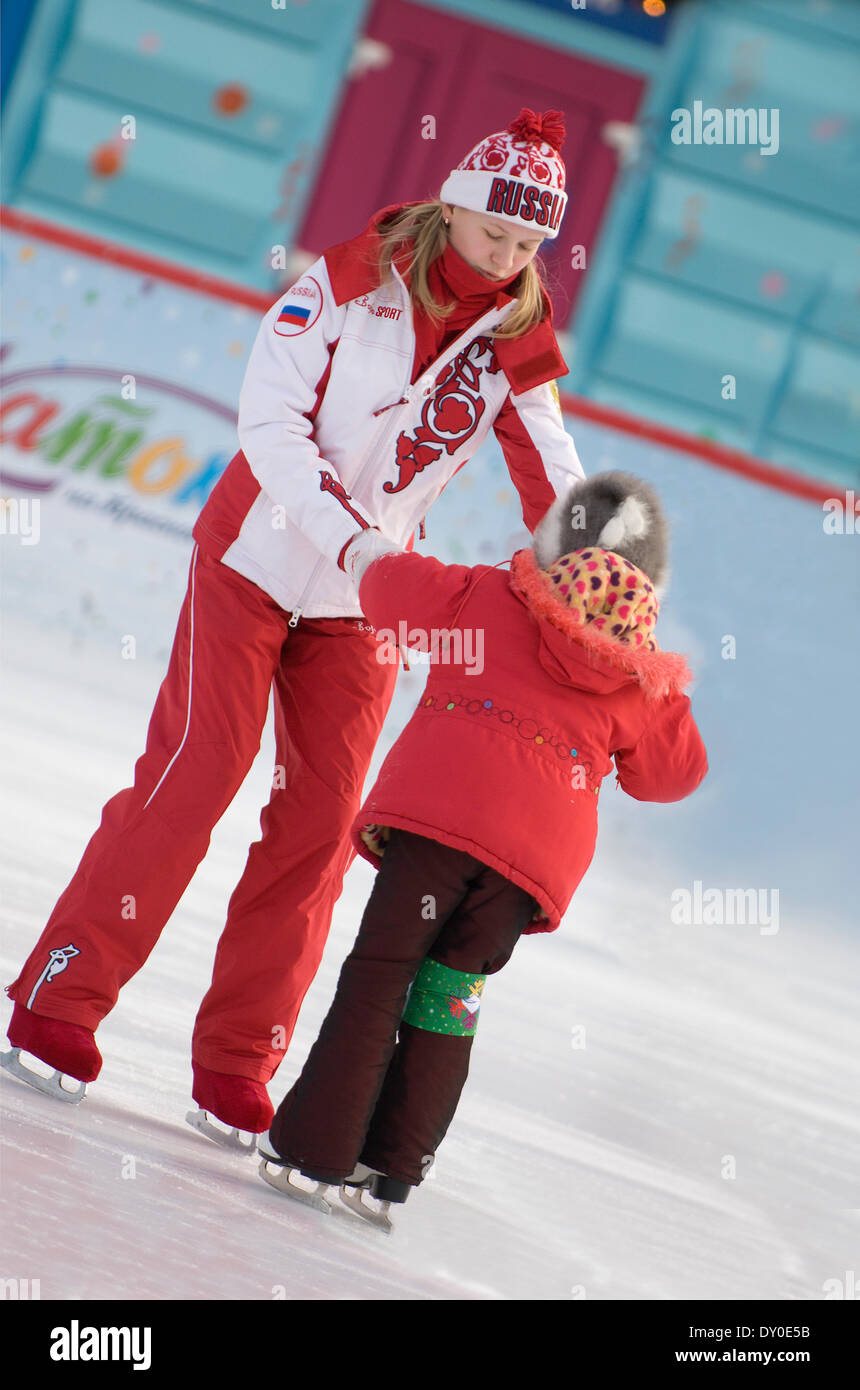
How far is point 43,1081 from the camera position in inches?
68.0

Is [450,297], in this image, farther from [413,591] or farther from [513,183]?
[413,591]

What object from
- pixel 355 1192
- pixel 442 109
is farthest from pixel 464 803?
pixel 442 109

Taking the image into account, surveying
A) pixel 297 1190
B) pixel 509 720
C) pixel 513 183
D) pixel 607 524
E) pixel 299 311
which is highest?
pixel 513 183

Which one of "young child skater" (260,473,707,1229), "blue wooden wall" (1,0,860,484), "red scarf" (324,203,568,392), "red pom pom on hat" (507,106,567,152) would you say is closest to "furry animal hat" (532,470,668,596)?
"young child skater" (260,473,707,1229)

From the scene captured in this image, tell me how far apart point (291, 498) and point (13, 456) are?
299 cm

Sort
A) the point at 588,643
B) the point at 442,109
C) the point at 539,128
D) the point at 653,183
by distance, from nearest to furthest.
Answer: the point at 588,643, the point at 539,128, the point at 653,183, the point at 442,109

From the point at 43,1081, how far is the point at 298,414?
30.7 inches

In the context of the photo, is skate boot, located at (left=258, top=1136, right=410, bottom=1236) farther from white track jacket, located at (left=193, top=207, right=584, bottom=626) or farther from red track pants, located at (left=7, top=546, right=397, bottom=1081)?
white track jacket, located at (left=193, top=207, right=584, bottom=626)

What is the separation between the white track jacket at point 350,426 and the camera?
5.89ft

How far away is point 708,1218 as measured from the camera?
6.89 feet

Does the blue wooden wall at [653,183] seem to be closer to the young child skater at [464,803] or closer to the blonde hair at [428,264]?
the blonde hair at [428,264]

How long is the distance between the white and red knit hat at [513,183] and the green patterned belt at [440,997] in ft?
2.76

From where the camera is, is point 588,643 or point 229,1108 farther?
point 229,1108
